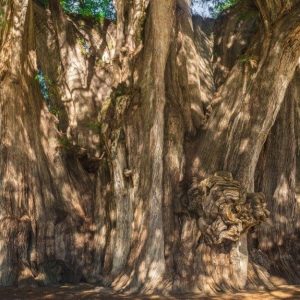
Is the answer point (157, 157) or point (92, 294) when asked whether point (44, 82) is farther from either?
point (92, 294)

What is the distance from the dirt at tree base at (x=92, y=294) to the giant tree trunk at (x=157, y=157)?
0.88ft

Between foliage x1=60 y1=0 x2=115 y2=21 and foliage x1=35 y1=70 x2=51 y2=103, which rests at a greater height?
foliage x1=60 y1=0 x2=115 y2=21

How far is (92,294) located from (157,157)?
6.31ft

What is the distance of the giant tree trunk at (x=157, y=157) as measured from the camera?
6.60m

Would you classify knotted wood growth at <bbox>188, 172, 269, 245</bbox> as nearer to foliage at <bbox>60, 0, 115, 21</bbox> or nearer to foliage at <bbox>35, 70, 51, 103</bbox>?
foliage at <bbox>35, 70, 51, 103</bbox>

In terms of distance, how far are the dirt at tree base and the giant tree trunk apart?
27 cm

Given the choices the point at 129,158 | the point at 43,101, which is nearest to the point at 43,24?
the point at 43,101

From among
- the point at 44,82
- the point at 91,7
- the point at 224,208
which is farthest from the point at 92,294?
the point at 91,7

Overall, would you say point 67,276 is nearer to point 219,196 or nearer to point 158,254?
point 158,254

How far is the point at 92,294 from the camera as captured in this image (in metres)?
6.30

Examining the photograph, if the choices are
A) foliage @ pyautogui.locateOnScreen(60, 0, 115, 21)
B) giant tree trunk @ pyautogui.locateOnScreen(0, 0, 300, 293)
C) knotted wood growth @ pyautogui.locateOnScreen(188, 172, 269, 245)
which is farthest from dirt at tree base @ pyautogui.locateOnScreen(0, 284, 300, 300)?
foliage @ pyautogui.locateOnScreen(60, 0, 115, 21)

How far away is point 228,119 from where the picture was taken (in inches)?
282

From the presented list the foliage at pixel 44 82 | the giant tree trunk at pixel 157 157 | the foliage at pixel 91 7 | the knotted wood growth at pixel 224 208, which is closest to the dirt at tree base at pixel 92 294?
the giant tree trunk at pixel 157 157

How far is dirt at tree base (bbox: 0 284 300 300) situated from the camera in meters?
6.01
